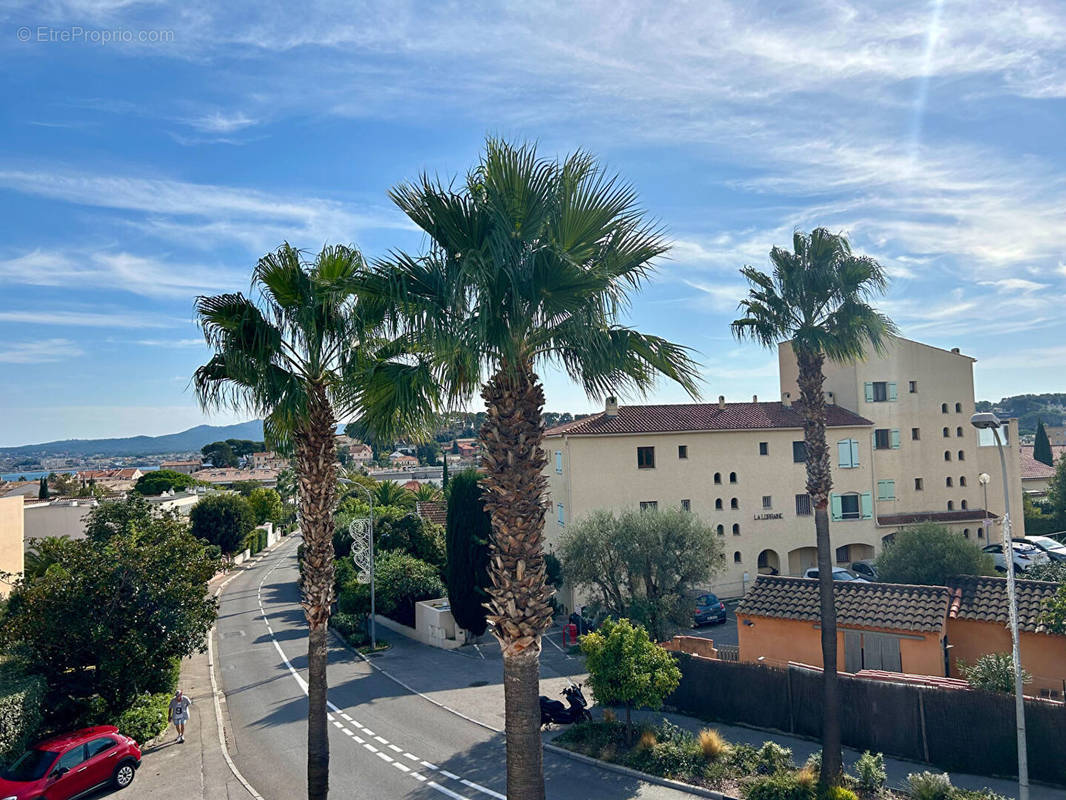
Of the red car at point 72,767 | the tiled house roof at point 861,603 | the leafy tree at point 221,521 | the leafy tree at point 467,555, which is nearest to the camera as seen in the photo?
the red car at point 72,767

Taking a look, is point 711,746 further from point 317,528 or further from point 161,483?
point 161,483

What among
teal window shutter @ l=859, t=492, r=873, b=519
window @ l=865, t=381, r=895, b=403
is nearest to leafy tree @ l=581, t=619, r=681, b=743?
teal window shutter @ l=859, t=492, r=873, b=519

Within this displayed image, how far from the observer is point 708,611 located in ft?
101

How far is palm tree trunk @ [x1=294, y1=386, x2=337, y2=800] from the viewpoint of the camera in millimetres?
11023

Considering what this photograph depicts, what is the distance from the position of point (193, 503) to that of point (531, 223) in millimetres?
57467

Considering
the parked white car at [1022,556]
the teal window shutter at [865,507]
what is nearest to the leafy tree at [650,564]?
the teal window shutter at [865,507]

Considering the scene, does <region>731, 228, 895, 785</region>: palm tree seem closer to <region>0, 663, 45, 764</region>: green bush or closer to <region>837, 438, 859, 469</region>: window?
<region>0, 663, 45, 764</region>: green bush

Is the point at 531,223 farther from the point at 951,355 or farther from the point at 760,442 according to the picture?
the point at 951,355

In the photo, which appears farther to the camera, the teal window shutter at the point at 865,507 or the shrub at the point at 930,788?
the teal window shutter at the point at 865,507

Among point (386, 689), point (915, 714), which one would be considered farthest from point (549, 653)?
point (915, 714)

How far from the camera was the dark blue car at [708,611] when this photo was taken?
3056cm

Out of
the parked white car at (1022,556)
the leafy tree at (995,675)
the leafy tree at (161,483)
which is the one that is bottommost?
the parked white car at (1022,556)

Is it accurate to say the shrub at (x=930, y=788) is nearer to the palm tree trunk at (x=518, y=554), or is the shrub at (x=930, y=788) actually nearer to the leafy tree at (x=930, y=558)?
the palm tree trunk at (x=518, y=554)

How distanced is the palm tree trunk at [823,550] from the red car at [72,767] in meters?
14.9
